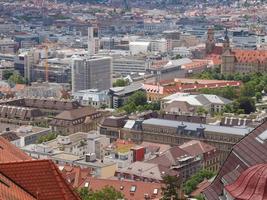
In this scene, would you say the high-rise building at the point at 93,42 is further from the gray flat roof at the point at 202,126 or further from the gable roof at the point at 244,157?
the gable roof at the point at 244,157

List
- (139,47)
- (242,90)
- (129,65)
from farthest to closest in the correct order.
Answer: (139,47) → (129,65) → (242,90)

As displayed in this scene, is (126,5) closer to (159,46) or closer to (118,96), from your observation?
(159,46)

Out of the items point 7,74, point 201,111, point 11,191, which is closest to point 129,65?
point 7,74

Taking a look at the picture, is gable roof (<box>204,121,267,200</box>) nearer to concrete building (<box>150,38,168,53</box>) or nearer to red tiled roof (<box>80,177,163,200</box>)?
red tiled roof (<box>80,177,163,200</box>)

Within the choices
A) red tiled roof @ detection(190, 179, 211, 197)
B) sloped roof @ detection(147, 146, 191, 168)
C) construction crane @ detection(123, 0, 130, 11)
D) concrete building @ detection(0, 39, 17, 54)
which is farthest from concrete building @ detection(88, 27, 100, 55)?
construction crane @ detection(123, 0, 130, 11)

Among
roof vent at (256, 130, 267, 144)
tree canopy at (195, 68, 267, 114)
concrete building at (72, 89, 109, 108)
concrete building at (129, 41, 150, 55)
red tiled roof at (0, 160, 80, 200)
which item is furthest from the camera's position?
concrete building at (129, 41, 150, 55)

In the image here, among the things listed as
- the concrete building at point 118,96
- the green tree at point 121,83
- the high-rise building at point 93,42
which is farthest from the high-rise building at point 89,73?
the high-rise building at point 93,42

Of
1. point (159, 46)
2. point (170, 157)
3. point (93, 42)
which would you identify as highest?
point (93, 42)
